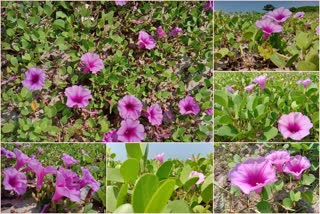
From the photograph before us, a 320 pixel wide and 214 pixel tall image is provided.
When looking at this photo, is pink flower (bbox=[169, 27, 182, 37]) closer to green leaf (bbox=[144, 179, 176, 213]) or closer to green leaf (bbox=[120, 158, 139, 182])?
green leaf (bbox=[120, 158, 139, 182])

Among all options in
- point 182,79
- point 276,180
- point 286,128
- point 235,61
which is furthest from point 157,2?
point 276,180

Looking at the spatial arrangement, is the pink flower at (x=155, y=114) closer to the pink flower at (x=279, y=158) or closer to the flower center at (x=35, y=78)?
the flower center at (x=35, y=78)

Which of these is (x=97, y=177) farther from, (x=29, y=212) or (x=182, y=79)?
(x=182, y=79)

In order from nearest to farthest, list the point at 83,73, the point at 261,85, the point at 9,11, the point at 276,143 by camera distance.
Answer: the point at 276,143, the point at 261,85, the point at 83,73, the point at 9,11

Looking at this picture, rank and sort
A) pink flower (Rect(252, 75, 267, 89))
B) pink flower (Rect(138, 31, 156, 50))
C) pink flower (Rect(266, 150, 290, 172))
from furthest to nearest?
pink flower (Rect(138, 31, 156, 50)), pink flower (Rect(252, 75, 267, 89)), pink flower (Rect(266, 150, 290, 172))

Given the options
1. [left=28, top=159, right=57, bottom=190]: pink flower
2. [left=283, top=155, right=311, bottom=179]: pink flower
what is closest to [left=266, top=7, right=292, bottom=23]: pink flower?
[left=283, top=155, right=311, bottom=179]: pink flower

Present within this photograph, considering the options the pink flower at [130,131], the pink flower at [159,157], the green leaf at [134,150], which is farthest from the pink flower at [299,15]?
the green leaf at [134,150]
